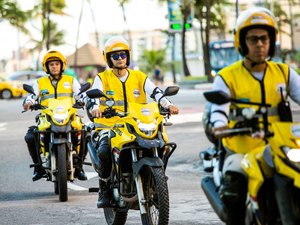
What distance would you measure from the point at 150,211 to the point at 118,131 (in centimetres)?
83

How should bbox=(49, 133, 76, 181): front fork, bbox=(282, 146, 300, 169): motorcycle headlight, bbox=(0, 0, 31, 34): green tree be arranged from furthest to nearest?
bbox=(0, 0, 31, 34): green tree → bbox=(49, 133, 76, 181): front fork → bbox=(282, 146, 300, 169): motorcycle headlight

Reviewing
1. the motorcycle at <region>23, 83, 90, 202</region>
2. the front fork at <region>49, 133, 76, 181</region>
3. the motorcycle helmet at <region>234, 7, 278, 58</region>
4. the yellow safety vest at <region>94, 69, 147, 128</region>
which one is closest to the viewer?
the motorcycle helmet at <region>234, 7, 278, 58</region>

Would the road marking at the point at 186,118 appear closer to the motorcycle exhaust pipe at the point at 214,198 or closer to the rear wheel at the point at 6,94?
the motorcycle exhaust pipe at the point at 214,198

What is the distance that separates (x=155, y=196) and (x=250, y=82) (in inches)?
92.6

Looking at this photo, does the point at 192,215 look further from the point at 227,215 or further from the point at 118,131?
the point at 227,215

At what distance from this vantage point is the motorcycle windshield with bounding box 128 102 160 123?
8.41 metres

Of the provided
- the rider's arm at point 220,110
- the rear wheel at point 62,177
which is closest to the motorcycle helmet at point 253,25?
the rider's arm at point 220,110

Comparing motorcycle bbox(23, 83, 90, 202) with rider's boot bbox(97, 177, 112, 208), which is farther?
motorcycle bbox(23, 83, 90, 202)

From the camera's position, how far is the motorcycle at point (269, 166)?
541cm

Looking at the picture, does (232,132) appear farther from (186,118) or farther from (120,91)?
(186,118)

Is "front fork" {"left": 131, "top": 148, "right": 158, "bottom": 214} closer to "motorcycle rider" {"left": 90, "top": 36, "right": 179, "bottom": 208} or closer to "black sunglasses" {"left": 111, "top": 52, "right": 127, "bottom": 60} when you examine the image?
"motorcycle rider" {"left": 90, "top": 36, "right": 179, "bottom": 208}

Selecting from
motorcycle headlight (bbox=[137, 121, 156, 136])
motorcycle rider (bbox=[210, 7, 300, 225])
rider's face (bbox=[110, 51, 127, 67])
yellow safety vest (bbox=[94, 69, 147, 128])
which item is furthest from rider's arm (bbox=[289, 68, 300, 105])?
rider's face (bbox=[110, 51, 127, 67])

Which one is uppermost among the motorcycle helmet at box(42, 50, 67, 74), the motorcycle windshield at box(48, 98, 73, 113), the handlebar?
the motorcycle helmet at box(42, 50, 67, 74)

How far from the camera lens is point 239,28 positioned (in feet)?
20.0
